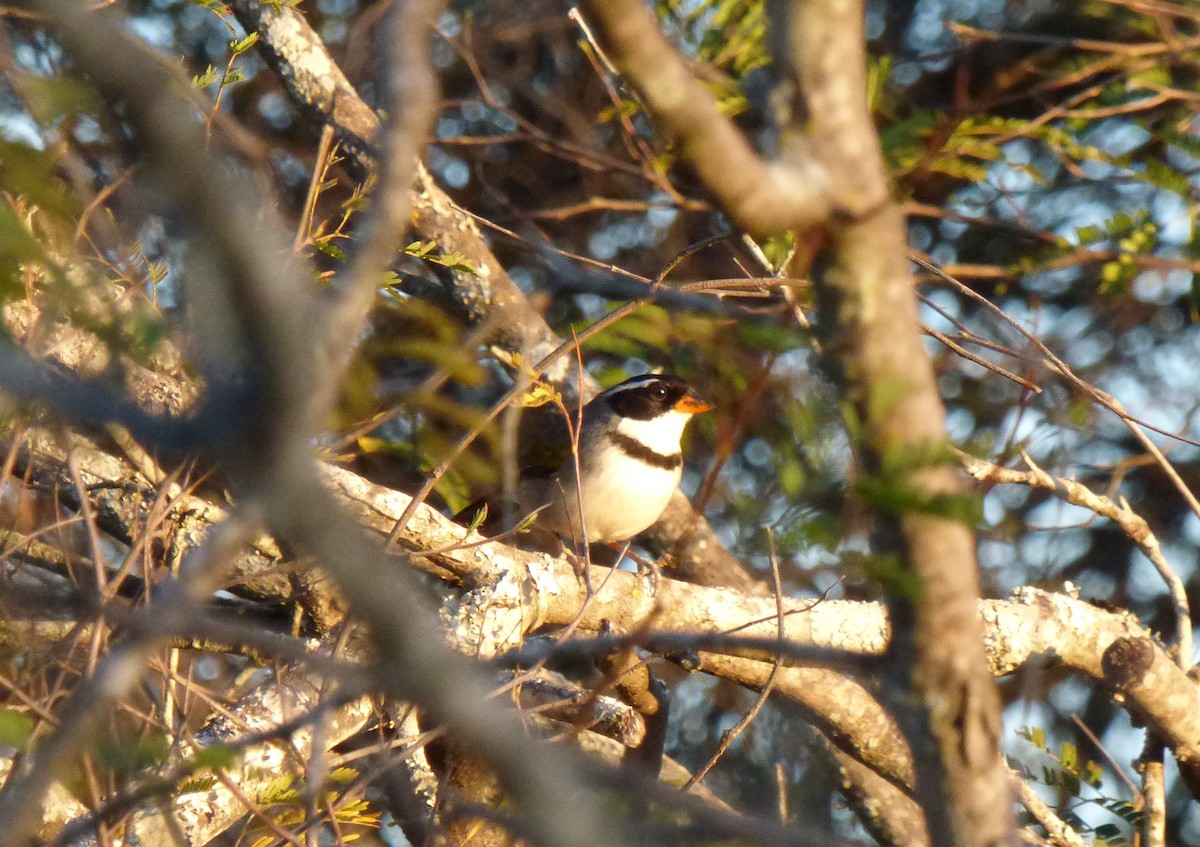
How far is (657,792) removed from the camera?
1.56 meters

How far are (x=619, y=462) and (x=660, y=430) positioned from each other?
39 centimetres

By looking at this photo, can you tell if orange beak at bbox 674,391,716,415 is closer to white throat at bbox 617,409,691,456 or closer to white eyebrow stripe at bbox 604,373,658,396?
white throat at bbox 617,409,691,456

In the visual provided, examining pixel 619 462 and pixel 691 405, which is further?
pixel 691 405

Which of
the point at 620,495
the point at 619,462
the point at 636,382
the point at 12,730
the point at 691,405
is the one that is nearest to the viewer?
the point at 12,730

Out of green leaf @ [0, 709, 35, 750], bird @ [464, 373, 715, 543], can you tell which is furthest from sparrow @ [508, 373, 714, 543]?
green leaf @ [0, 709, 35, 750]

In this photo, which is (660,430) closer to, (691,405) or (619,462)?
(691,405)

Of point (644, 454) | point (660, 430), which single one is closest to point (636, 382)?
point (660, 430)

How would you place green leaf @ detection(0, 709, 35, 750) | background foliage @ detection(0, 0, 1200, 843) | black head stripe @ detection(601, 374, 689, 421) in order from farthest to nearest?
black head stripe @ detection(601, 374, 689, 421) → background foliage @ detection(0, 0, 1200, 843) → green leaf @ detection(0, 709, 35, 750)

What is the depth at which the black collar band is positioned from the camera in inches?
238

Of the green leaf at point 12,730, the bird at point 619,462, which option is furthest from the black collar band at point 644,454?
the green leaf at point 12,730

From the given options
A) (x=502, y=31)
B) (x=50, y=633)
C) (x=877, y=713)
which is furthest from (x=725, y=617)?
(x=502, y=31)

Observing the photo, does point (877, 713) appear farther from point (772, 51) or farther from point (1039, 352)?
point (772, 51)

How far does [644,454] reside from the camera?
608 centimetres

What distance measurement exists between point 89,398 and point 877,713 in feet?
13.7
